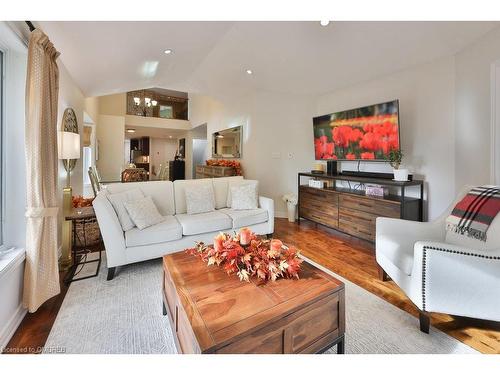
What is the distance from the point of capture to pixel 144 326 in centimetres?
168

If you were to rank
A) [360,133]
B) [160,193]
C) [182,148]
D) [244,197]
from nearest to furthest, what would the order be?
[160,193]
[244,197]
[360,133]
[182,148]

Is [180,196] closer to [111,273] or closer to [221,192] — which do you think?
[221,192]

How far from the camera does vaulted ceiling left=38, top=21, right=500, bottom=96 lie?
255 centimetres

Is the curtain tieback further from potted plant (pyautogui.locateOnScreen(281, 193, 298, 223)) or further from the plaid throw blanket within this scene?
potted plant (pyautogui.locateOnScreen(281, 193, 298, 223))

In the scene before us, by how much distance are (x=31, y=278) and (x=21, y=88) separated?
1.42 meters

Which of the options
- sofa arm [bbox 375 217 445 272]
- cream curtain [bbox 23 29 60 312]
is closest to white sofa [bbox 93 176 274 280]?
cream curtain [bbox 23 29 60 312]

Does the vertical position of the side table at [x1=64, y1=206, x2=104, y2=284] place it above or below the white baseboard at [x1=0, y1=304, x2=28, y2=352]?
above

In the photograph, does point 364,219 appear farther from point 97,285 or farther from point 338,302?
point 97,285

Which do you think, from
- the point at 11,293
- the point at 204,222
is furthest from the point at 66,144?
the point at 204,222

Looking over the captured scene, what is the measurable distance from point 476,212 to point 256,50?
3.34 meters

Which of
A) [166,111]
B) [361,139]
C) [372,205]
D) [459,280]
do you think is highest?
[166,111]

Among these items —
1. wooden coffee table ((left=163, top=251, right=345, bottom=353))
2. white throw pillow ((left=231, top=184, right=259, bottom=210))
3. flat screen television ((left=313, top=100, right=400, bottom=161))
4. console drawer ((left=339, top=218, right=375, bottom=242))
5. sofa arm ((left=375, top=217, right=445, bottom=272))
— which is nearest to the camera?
wooden coffee table ((left=163, top=251, right=345, bottom=353))

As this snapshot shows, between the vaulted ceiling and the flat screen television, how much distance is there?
26.3 inches
